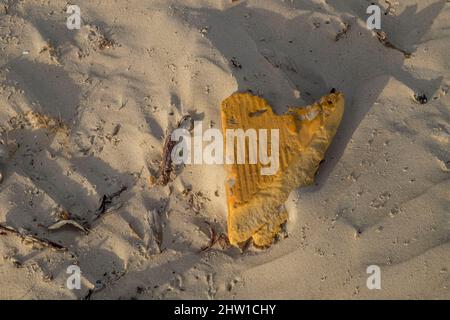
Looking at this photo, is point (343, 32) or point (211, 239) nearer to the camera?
point (211, 239)

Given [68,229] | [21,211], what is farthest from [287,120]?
[21,211]

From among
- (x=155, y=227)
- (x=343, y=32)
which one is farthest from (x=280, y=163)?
(x=343, y=32)

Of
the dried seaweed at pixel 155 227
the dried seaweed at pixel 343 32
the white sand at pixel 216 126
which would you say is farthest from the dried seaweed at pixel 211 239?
the dried seaweed at pixel 343 32

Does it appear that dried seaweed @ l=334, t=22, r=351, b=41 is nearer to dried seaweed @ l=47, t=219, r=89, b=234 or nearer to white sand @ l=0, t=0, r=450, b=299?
white sand @ l=0, t=0, r=450, b=299

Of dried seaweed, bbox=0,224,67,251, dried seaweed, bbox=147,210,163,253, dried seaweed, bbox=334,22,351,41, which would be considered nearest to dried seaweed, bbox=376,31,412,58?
dried seaweed, bbox=334,22,351,41

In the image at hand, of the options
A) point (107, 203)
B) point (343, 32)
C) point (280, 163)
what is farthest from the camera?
point (343, 32)

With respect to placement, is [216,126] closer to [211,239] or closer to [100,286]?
[211,239]
